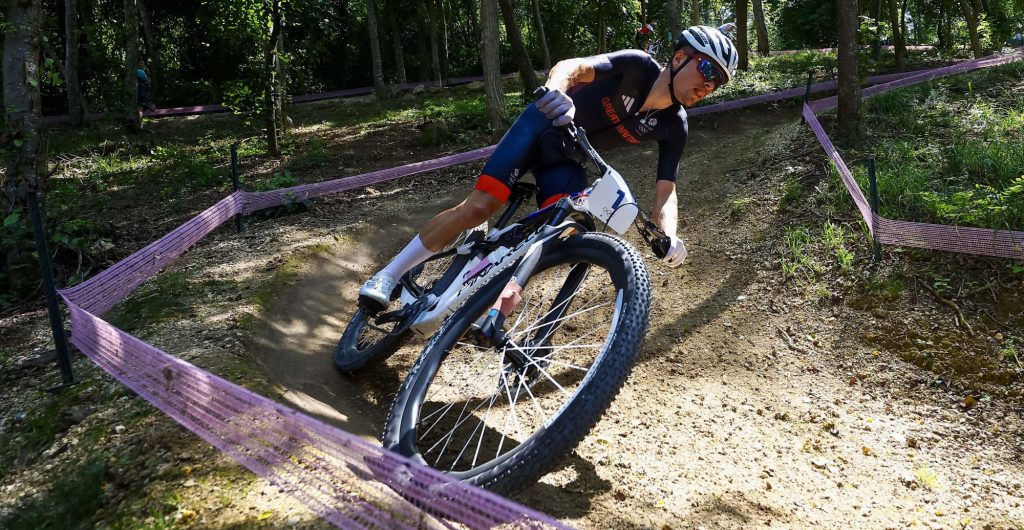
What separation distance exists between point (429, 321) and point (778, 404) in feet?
7.42

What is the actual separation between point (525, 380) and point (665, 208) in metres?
1.27

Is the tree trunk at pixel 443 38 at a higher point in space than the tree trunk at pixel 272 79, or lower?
higher

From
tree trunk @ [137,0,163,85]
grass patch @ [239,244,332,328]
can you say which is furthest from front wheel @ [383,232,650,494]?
tree trunk @ [137,0,163,85]

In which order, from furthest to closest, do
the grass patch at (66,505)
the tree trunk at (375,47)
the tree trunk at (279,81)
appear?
the tree trunk at (375,47), the tree trunk at (279,81), the grass patch at (66,505)

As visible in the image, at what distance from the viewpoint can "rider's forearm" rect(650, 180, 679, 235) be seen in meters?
3.51

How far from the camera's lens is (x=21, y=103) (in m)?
5.78

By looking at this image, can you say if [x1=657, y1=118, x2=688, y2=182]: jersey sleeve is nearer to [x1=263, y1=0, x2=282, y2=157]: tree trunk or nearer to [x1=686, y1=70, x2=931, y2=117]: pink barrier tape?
Answer: [x1=686, y1=70, x2=931, y2=117]: pink barrier tape

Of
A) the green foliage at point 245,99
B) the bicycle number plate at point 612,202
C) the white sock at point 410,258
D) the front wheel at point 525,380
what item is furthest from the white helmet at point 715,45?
the green foliage at point 245,99

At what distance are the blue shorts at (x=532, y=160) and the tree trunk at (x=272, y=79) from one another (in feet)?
27.2

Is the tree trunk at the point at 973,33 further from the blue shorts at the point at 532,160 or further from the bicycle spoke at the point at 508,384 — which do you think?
the blue shorts at the point at 532,160

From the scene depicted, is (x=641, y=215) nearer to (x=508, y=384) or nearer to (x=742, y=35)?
(x=508, y=384)

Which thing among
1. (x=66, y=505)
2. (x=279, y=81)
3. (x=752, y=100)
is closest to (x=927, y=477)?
(x=66, y=505)

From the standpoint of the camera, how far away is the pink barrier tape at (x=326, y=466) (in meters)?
2.17

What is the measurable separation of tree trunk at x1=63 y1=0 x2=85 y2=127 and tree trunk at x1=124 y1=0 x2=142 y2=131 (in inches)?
59.9
